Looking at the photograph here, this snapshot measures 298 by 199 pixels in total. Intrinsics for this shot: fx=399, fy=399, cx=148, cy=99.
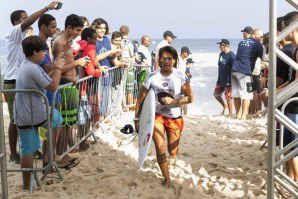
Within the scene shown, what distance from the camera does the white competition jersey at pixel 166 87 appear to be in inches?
188

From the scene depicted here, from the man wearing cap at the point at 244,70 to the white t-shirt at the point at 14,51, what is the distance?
5083 mm

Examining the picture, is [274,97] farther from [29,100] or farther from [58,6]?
[58,6]

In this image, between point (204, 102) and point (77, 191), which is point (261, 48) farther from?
point (204, 102)

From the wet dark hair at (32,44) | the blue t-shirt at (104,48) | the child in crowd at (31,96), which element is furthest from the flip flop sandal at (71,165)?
the blue t-shirt at (104,48)

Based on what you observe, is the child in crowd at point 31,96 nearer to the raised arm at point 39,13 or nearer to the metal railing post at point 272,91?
the raised arm at point 39,13

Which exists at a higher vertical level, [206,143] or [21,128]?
[21,128]

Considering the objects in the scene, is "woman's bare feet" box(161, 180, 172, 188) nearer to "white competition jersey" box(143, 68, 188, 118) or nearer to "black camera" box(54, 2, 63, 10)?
"white competition jersey" box(143, 68, 188, 118)

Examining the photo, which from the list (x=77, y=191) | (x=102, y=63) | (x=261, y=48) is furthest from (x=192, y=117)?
(x=77, y=191)

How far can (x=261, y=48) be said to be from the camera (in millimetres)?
8445

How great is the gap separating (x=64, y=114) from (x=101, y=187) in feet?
3.87

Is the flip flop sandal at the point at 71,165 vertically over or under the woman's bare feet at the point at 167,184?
over

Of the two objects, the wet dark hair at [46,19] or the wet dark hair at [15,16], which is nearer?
the wet dark hair at [46,19]

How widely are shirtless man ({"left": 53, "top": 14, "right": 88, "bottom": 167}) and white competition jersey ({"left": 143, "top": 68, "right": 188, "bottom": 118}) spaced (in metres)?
1.04

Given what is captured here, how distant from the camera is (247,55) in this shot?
863cm
